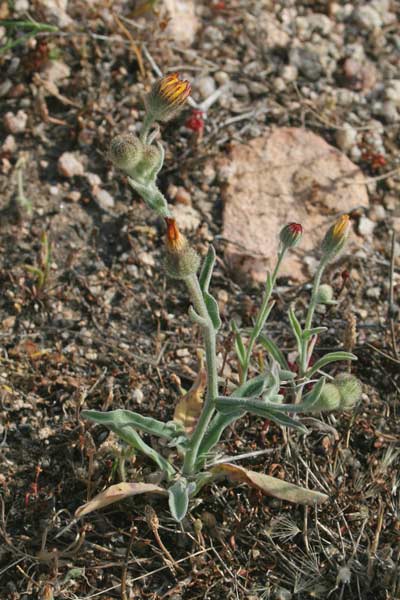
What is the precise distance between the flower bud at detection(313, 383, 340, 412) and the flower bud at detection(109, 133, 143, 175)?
1.06 meters

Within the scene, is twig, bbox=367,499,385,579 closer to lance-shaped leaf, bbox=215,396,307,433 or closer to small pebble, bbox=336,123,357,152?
lance-shaped leaf, bbox=215,396,307,433

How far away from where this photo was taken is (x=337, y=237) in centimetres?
328

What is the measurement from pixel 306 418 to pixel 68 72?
2.56m

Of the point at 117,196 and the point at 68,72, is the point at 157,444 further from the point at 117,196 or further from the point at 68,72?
the point at 68,72

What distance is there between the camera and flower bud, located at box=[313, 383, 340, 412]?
9.46 ft

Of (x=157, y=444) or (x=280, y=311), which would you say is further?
(x=280, y=311)

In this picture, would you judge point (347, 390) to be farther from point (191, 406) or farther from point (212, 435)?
point (191, 406)

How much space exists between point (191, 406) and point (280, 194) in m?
1.52

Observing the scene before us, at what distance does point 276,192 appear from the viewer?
448 cm

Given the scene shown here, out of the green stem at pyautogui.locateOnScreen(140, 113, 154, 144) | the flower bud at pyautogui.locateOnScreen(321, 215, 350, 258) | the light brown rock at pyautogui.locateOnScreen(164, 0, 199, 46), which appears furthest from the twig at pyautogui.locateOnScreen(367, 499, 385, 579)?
the light brown rock at pyautogui.locateOnScreen(164, 0, 199, 46)

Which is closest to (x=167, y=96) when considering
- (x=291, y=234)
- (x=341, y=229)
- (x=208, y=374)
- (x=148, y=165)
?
(x=148, y=165)

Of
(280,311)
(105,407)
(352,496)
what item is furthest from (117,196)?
(352,496)

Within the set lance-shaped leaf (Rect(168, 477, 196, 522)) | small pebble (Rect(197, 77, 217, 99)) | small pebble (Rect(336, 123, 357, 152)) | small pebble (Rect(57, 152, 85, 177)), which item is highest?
small pebble (Rect(197, 77, 217, 99))

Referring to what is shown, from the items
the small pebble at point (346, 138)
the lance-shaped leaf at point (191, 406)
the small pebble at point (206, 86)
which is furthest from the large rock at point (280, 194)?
the lance-shaped leaf at point (191, 406)
